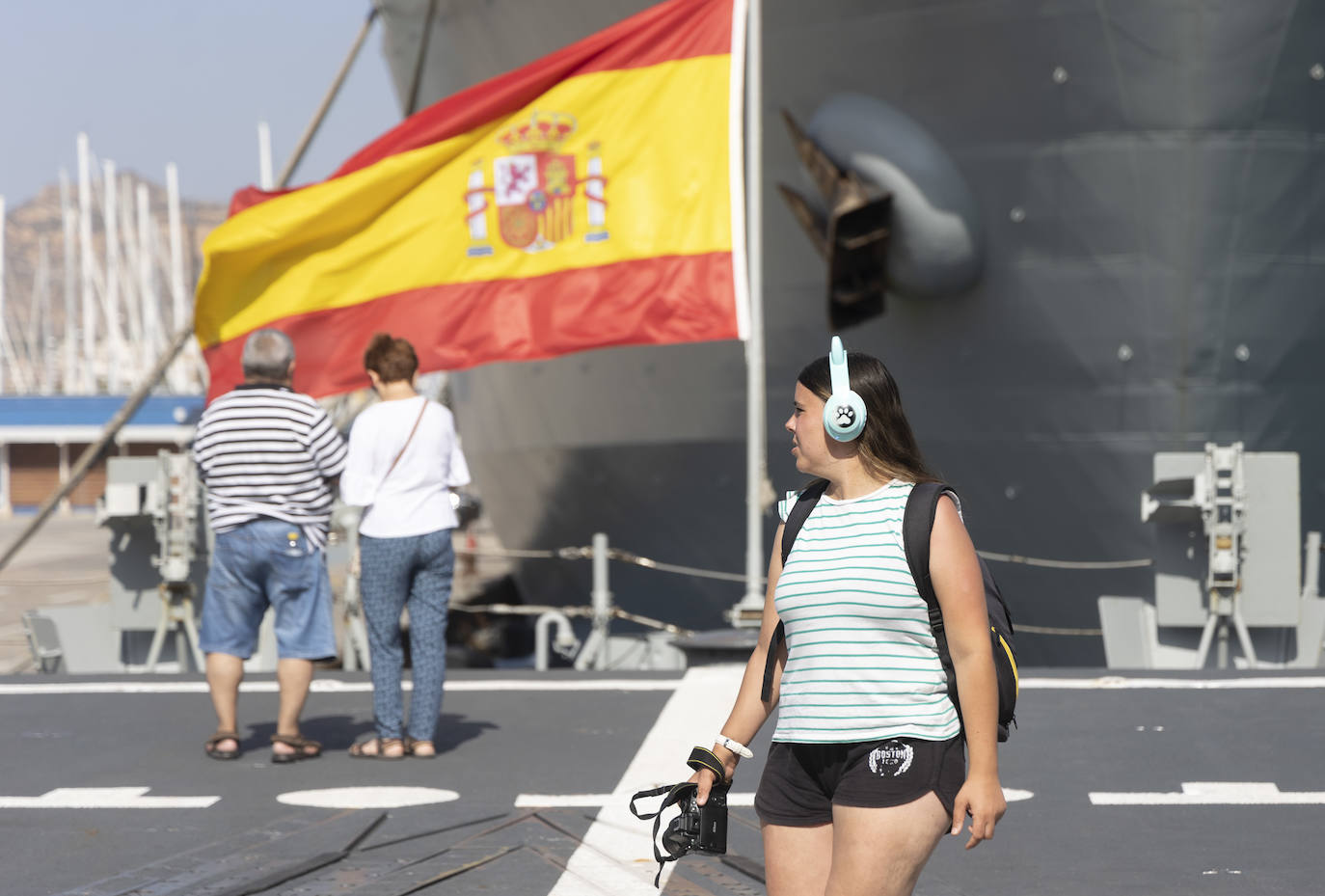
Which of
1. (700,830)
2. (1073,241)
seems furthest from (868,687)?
(1073,241)

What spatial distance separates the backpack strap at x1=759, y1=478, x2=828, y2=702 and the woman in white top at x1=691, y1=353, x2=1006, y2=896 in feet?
0.14

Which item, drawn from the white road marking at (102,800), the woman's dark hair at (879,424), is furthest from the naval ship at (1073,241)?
the woman's dark hair at (879,424)

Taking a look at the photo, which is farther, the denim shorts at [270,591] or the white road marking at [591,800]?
the denim shorts at [270,591]

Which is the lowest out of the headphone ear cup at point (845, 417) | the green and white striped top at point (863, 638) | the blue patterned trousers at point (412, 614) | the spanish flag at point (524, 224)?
the blue patterned trousers at point (412, 614)

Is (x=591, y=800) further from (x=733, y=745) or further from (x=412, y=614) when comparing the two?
(x=733, y=745)

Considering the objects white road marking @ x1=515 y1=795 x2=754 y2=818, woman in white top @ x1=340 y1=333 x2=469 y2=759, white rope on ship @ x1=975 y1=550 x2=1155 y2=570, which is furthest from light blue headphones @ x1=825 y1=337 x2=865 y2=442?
white rope on ship @ x1=975 y1=550 x2=1155 y2=570

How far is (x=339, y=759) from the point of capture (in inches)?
245

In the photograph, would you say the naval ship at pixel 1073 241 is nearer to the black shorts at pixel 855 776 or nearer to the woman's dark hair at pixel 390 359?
the woman's dark hair at pixel 390 359

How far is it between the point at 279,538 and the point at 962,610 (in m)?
3.94

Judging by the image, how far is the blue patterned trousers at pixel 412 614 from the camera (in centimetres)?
605

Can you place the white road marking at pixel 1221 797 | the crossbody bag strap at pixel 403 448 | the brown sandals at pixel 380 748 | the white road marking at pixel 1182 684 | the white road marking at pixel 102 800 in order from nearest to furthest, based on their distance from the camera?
the white road marking at pixel 1221 797 < the white road marking at pixel 102 800 < the crossbody bag strap at pixel 403 448 < the brown sandals at pixel 380 748 < the white road marking at pixel 1182 684

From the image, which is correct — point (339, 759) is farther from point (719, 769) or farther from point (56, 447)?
point (56, 447)

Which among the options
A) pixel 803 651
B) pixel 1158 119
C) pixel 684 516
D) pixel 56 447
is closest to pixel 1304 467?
A: pixel 1158 119

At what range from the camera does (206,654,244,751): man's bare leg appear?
614 centimetres
